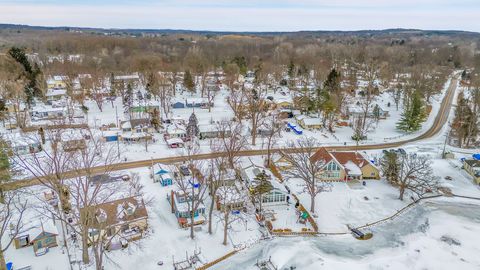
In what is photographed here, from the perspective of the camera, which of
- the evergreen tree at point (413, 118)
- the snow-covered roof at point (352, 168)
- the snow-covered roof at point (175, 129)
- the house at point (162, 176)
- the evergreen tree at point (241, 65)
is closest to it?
the house at point (162, 176)

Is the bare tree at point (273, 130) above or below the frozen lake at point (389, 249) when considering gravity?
above

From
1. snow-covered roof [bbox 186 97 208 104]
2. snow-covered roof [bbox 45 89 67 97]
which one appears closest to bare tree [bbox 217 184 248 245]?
snow-covered roof [bbox 186 97 208 104]

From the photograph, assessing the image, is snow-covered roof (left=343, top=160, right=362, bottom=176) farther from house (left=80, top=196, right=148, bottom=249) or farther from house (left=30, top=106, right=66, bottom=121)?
house (left=30, top=106, right=66, bottom=121)

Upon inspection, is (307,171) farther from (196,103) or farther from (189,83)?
(189,83)

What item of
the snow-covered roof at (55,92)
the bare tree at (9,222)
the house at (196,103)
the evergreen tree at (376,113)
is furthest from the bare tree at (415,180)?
the snow-covered roof at (55,92)

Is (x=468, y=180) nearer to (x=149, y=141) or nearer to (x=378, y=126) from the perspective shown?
(x=378, y=126)

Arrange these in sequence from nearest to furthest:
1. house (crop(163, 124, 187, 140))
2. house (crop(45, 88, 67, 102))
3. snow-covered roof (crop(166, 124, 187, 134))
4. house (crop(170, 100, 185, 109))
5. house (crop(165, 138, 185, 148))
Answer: house (crop(165, 138, 185, 148)) → house (crop(163, 124, 187, 140)) → snow-covered roof (crop(166, 124, 187, 134)) → house (crop(170, 100, 185, 109)) → house (crop(45, 88, 67, 102))

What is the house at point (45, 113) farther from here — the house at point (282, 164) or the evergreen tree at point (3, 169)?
the house at point (282, 164)
